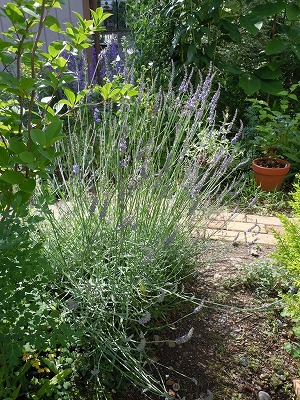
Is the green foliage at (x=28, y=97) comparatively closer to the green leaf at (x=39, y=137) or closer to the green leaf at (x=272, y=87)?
the green leaf at (x=39, y=137)

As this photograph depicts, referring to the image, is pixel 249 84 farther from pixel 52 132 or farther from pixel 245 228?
pixel 52 132

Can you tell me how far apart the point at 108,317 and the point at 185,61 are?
3.75 metres

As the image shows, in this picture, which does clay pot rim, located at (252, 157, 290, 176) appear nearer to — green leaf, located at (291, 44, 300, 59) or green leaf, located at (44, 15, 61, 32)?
green leaf, located at (291, 44, 300, 59)

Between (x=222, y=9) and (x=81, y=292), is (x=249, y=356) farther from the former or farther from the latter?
(x=222, y=9)

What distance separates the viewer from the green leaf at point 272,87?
4787 mm

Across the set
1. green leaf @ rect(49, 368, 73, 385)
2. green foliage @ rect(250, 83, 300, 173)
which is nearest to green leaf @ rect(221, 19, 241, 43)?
green foliage @ rect(250, 83, 300, 173)

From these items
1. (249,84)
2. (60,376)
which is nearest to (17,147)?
(60,376)

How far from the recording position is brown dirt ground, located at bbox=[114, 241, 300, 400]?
1.96 metres

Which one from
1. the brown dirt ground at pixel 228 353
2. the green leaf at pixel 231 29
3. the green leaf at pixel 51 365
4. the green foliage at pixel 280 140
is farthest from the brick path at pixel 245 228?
the green leaf at pixel 231 29

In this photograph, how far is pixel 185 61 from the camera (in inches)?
195

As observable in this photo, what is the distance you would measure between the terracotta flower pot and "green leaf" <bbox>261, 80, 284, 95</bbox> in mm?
1054

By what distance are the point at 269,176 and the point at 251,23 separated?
5.77ft

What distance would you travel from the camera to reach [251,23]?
4.62m

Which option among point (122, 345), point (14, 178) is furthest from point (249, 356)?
point (14, 178)
